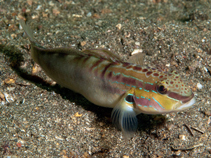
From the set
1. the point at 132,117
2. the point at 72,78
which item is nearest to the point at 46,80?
the point at 72,78

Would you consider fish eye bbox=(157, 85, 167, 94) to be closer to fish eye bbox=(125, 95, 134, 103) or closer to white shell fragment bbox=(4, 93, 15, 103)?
fish eye bbox=(125, 95, 134, 103)

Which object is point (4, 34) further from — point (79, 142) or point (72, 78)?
point (79, 142)

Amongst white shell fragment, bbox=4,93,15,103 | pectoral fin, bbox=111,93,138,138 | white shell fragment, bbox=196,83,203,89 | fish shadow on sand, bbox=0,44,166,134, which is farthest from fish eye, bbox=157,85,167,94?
white shell fragment, bbox=4,93,15,103

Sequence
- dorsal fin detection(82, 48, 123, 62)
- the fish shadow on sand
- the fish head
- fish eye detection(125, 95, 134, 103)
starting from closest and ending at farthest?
the fish head < fish eye detection(125, 95, 134, 103) < dorsal fin detection(82, 48, 123, 62) < the fish shadow on sand

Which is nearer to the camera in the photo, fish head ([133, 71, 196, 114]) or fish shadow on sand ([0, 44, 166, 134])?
→ fish head ([133, 71, 196, 114])

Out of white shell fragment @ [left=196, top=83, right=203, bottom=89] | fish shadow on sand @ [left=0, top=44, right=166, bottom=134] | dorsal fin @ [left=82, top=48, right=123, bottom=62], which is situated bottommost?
fish shadow on sand @ [left=0, top=44, right=166, bottom=134]

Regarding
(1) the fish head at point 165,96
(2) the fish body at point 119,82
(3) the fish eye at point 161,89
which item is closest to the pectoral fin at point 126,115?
(2) the fish body at point 119,82
